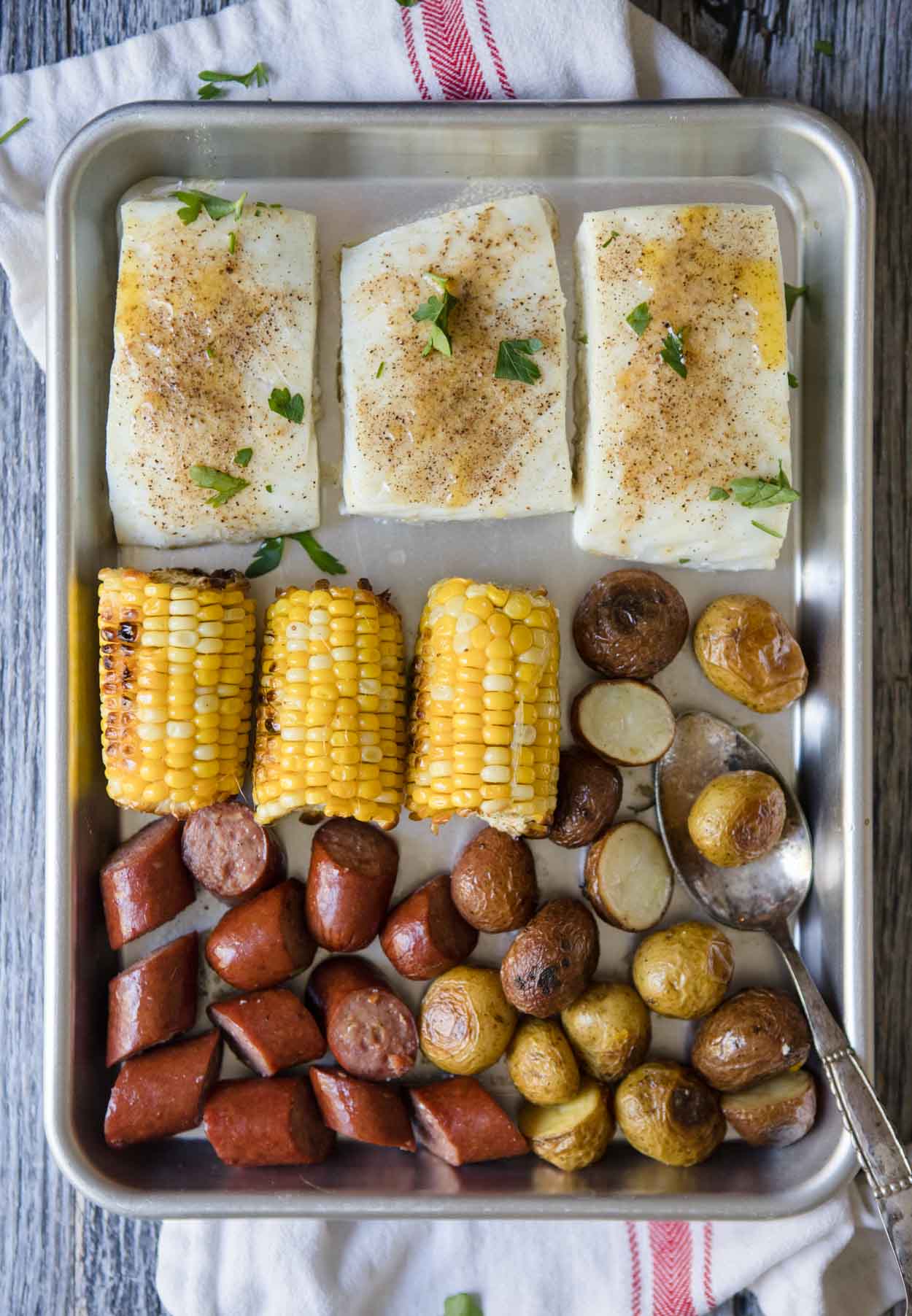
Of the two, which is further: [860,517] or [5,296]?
[5,296]

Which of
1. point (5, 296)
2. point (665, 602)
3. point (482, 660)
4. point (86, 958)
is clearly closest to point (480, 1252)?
point (86, 958)

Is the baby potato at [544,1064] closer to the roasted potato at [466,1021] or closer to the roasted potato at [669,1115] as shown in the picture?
the roasted potato at [466,1021]

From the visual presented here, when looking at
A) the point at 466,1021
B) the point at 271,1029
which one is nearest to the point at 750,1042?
the point at 466,1021

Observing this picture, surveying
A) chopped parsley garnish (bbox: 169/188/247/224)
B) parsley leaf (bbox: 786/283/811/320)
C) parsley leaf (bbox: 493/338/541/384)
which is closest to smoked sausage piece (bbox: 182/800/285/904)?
parsley leaf (bbox: 493/338/541/384)

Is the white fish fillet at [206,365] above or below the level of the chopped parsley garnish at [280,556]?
above

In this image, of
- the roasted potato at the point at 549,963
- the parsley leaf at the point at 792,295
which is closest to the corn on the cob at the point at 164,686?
the roasted potato at the point at 549,963

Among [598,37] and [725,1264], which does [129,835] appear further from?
[598,37]
